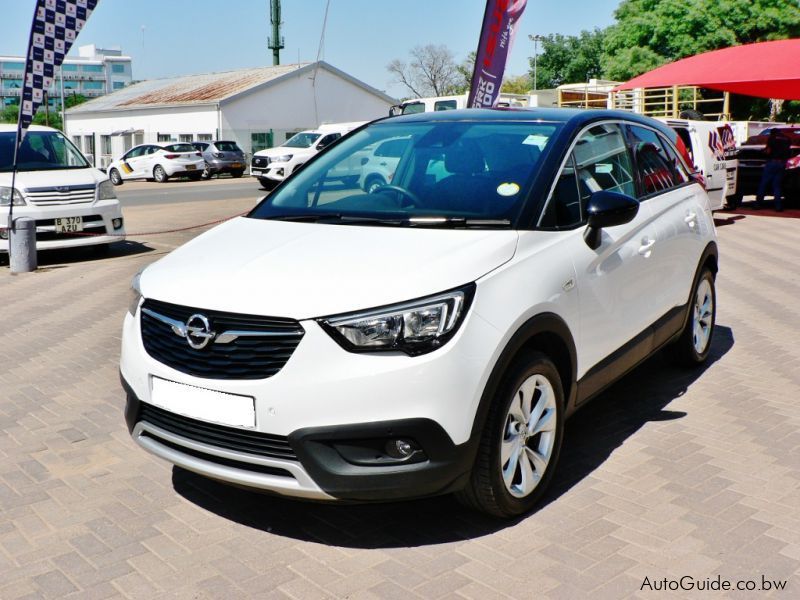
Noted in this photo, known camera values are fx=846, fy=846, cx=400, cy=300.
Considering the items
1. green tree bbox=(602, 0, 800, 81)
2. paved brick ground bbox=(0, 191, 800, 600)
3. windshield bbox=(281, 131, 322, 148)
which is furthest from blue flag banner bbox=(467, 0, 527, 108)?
green tree bbox=(602, 0, 800, 81)

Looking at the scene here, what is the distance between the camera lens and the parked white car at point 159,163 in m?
33.6

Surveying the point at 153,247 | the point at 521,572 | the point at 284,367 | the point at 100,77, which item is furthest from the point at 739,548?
the point at 100,77

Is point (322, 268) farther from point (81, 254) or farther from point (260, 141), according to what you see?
point (260, 141)

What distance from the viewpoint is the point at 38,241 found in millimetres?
10875

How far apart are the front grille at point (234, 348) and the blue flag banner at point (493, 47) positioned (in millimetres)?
8063

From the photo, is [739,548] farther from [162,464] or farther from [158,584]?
[162,464]

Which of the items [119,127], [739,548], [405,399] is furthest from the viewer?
[119,127]

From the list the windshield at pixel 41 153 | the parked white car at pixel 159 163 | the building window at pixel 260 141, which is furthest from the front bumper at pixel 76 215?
the building window at pixel 260 141

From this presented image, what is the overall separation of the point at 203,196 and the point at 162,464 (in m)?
21.4

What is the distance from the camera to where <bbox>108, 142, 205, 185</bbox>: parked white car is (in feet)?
110

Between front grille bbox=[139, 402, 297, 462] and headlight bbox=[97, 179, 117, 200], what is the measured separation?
8419 millimetres

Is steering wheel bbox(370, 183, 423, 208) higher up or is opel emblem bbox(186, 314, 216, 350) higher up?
steering wheel bbox(370, 183, 423, 208)

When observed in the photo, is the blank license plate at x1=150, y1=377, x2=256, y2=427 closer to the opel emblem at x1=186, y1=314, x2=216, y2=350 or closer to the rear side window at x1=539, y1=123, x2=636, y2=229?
the opel emblem at x1=186, y1=314, x2=216, y2=350

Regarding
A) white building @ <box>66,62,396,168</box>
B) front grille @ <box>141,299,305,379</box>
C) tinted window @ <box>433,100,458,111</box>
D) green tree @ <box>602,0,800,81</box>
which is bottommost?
front grille @ <box>141,299,305,379</box>
